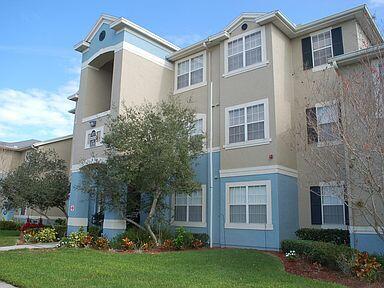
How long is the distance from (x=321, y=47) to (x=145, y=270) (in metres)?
12.5

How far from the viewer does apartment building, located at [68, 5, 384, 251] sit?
15938mm

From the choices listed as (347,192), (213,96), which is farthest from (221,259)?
(213,96)

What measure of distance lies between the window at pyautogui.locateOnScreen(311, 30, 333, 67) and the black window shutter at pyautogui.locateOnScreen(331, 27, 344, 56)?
0.56 feet

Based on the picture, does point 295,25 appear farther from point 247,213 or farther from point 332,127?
point 247,213

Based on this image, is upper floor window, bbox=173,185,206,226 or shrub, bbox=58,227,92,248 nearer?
shrub, bbox=58,227,92,248

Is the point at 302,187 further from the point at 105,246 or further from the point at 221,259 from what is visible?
the point at 105,246

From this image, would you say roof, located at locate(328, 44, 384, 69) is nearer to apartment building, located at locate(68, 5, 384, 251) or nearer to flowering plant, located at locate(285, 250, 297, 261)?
apartment building, located at locate(68, 5, 384, 251)

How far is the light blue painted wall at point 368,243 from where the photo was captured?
39.1ft

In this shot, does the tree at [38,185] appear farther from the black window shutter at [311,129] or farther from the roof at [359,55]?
the roof at [359,55]

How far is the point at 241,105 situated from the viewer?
17.5 meters

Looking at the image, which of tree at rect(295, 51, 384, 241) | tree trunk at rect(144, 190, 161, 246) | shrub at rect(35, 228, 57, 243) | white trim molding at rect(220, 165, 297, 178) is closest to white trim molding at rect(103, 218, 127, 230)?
tree trunk at rect(144, 190, 161, 246)

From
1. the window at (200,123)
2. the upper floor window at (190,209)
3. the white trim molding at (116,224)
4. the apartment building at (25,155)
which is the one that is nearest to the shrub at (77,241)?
the white trim molding at (116,224)

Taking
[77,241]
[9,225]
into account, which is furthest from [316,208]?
[9,225]

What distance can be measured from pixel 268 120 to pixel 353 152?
6396mm
